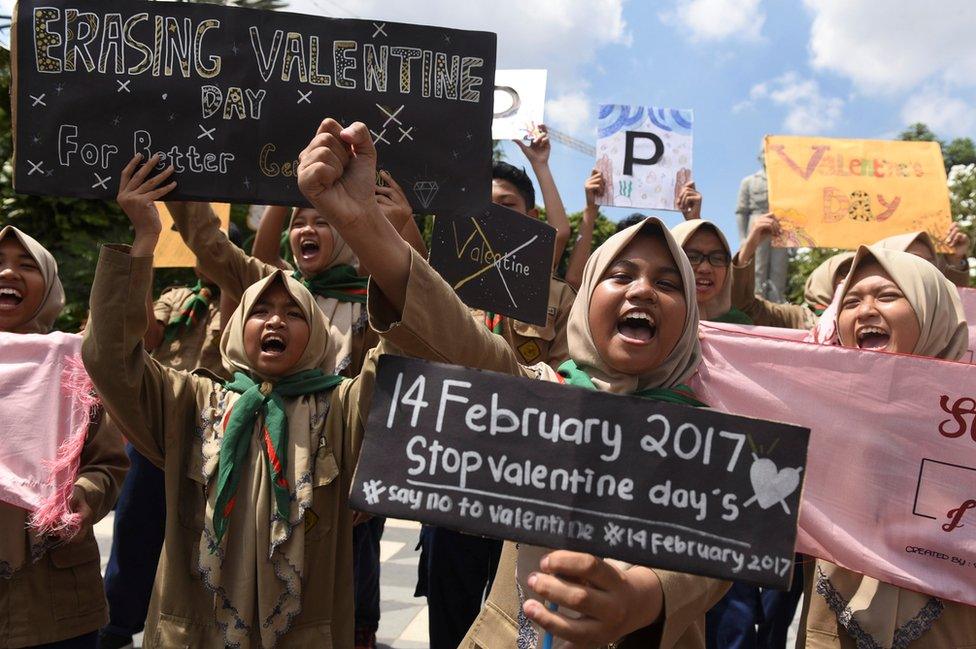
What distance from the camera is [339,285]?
407 cm

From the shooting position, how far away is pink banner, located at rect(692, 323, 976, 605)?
254 cm

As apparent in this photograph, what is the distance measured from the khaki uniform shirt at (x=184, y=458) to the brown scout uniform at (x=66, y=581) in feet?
1.09

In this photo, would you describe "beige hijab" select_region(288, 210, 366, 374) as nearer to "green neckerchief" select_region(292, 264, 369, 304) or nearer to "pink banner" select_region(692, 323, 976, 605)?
"green neckerchief" select_region(292, 264, 369, 304)

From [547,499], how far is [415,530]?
6.29m

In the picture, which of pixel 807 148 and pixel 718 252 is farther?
pixel 807 148

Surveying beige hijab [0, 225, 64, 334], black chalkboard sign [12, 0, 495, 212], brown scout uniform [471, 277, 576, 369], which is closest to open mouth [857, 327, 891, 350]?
black chalkboard sign [12, 0, 495, 212]

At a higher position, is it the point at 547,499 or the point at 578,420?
the point at 578,420

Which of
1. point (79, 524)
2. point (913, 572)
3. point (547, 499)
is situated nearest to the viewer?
point (547, 499)

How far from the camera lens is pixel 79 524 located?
301cm

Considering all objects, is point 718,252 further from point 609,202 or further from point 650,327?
point 650,327

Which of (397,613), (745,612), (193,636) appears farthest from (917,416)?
(397,613)

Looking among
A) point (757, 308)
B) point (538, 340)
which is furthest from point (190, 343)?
point (757, 308)

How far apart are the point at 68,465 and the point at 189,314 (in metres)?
1.67

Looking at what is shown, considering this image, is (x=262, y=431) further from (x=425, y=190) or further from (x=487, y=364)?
(x=487, y=364)
